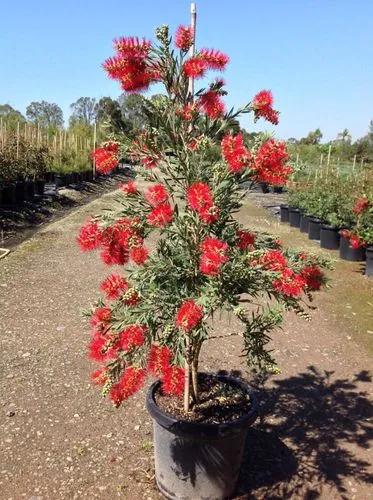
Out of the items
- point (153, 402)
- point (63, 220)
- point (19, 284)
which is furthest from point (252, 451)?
point (63, 220)

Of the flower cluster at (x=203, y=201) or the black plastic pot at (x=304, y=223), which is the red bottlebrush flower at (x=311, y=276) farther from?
the black plastic pot at (x=304, y=223)

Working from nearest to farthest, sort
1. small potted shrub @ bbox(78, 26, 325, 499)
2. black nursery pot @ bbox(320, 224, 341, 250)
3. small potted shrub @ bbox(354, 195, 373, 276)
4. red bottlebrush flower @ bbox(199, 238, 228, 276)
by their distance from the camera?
red bottlebrush flower @ bbox(199, 238, 228, 276)
small potted shrub @ bbox(78, 26, 325, 499)
small potted shrub @ bbox(354, 195, 373, 276)
black nursery pot @ bbox(320, 224, 341, 250)

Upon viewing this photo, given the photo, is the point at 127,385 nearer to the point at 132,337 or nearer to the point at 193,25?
the point at 132,337

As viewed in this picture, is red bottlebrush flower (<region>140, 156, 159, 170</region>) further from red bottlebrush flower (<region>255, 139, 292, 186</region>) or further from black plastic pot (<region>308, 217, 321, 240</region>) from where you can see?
black plastic pot (<region>308, 217, 321, 240</region>)

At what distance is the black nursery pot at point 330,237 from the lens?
10945 mm

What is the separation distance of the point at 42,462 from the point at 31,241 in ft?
23.6

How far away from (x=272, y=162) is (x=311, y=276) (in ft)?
2.06

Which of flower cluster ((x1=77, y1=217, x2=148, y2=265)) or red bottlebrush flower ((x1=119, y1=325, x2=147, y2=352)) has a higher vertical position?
flower cluster ((x1=77, y1=217, x2=148, y2=265))

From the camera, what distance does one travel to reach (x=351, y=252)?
9.88 m

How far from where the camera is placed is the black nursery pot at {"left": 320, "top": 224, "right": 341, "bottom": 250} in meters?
10.9

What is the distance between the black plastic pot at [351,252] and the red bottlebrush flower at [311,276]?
7.80 meters

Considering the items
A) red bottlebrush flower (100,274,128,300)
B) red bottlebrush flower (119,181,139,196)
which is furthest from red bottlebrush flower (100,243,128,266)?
red bottlebrush flower (119,181,139,196)

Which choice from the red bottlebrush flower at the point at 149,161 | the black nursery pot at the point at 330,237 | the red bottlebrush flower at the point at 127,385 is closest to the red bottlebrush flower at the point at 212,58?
the red bottlebrush flower at the point at 149,161

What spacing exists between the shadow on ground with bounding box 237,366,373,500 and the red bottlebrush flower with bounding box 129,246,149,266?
166 centimetres
